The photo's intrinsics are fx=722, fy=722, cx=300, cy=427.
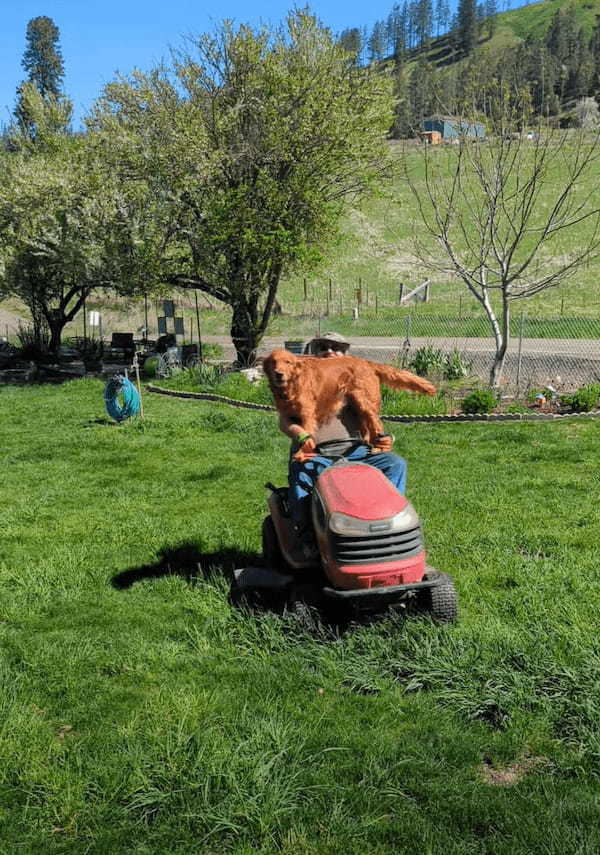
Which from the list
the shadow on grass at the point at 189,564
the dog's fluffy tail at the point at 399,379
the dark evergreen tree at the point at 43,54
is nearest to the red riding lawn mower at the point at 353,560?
the dog's fluffy tail at the point at 399,379

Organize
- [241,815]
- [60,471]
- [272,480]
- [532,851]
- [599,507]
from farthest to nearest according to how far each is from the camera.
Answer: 1. [60,471]
2. [272,480]
3. [599,507]
4. [241,815]
5. [532,851]

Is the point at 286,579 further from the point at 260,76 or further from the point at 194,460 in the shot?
the point at 260,76

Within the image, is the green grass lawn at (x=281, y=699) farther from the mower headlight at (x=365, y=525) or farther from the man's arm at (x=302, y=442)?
the man's arm at (x=302, y=442)

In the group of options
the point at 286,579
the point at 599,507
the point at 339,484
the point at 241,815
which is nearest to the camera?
the point at 241,815

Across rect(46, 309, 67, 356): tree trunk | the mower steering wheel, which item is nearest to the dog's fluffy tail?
the mower steering wheel

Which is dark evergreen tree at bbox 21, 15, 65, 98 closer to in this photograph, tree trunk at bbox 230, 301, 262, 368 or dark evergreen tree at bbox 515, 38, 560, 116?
dark evergreen tree at bbox 515, 38, 560, 116

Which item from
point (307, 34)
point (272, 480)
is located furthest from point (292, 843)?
point (307, 34)

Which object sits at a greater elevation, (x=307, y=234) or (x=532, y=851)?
(x=307, y=234)

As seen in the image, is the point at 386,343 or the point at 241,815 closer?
the point at 241,815

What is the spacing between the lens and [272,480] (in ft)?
27.0

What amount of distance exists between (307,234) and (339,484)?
1418cm

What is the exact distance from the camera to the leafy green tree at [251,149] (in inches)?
658

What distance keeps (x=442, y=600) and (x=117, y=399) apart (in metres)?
8.72

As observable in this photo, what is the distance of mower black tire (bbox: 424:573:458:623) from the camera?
418 cm
